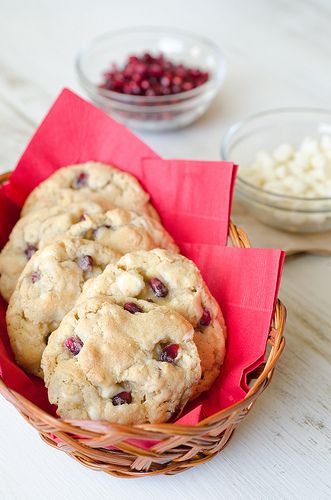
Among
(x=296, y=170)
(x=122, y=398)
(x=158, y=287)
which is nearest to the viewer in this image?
(x=122, y=398)

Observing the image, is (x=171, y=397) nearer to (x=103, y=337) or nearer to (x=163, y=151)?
(x=103, y=337)

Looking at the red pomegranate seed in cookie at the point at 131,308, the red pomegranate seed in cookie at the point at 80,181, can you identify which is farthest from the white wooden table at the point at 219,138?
the red pomegranate seed in cookie at the point at 80,181

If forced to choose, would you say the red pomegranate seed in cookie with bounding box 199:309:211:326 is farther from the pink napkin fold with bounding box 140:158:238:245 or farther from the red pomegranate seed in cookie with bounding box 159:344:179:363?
the pink napkin fold with bounding box 140:158:238:245

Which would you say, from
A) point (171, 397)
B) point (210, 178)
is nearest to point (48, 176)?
point (210, 178)

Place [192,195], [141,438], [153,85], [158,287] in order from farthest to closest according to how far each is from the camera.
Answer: [153,85]
[192,195]
[158,287]
[141,438]

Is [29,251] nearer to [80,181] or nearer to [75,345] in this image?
[80,181]

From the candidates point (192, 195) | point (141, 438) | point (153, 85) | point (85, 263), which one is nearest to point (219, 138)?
point (153, 85)

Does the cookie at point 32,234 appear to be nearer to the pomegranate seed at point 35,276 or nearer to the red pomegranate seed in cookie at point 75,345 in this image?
the pomegranate seed at point 35,276
